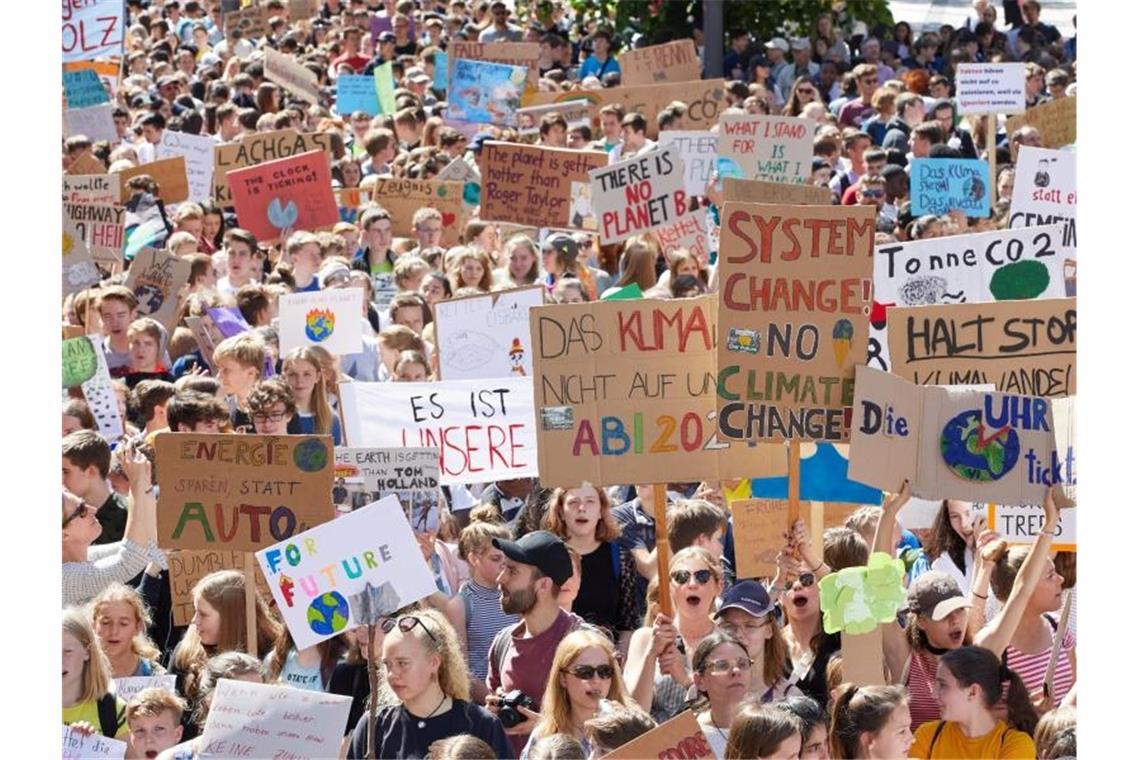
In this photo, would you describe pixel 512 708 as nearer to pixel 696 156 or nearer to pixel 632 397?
pixel 632 397

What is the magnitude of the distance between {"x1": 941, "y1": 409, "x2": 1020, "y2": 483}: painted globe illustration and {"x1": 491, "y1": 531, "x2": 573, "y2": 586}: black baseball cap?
1.26 m

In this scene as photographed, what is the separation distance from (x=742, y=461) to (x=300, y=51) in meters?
17.4

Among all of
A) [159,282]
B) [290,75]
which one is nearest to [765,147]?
[159,282]

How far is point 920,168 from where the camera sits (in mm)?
13789

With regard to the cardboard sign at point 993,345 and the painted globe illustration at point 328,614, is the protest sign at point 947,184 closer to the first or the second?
the cardboard sign at point 993,345

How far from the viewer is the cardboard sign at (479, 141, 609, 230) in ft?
45.2

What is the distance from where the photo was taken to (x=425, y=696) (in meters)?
6.20

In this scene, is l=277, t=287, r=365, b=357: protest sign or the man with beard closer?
the man with beard

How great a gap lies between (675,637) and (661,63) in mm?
13819

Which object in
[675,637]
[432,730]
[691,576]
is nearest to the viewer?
[432,730]

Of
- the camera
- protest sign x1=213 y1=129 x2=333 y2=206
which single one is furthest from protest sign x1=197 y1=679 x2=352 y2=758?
protest sign x1=213 y1=129 x2=333 y2=206

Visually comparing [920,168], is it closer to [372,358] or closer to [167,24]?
[372,358]

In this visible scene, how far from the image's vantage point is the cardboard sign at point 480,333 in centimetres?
Result: 1010

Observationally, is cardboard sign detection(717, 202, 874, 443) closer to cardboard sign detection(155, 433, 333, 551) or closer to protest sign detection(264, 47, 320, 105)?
cardboard sign detection(155, 433, 333, 551)
